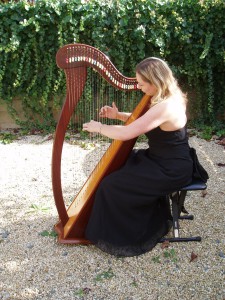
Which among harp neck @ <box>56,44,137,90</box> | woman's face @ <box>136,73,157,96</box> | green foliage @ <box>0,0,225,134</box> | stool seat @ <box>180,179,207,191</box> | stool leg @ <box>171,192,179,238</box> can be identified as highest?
green foliage @ <box>0,0,225,134</box>

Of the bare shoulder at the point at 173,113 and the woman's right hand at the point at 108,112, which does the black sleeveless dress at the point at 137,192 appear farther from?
the woman's right hand at the point at 108,112

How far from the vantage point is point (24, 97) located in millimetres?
5328

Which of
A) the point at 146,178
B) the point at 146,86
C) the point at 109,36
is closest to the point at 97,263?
the point at 146,178

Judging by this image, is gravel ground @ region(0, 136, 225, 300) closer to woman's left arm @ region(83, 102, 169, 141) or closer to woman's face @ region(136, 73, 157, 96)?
woman's left arm @ region(83, 102, 169, 141)

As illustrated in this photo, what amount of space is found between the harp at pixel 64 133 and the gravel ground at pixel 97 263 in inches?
6.7

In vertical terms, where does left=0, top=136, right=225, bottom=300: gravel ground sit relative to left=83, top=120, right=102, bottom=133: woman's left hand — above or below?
below

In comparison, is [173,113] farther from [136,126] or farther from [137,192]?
[137,192]

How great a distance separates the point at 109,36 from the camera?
196 inches

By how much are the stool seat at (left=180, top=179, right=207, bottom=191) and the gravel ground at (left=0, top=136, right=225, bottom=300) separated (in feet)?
1.54

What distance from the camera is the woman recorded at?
2400mm

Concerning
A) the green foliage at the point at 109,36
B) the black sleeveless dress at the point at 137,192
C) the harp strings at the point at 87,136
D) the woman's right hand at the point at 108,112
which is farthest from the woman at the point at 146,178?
the green foliage at the point at 109,36

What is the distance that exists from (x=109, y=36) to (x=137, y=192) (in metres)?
3.05

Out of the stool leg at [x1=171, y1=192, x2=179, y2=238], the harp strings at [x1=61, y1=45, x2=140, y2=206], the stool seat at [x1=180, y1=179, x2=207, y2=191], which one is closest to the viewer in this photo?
the stool seat at [x1=180, y1=179, x2=207, y2=191]

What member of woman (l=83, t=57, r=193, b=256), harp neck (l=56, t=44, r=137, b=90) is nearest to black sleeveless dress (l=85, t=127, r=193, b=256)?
woman (l=83, t=57, r=193, b=256)
